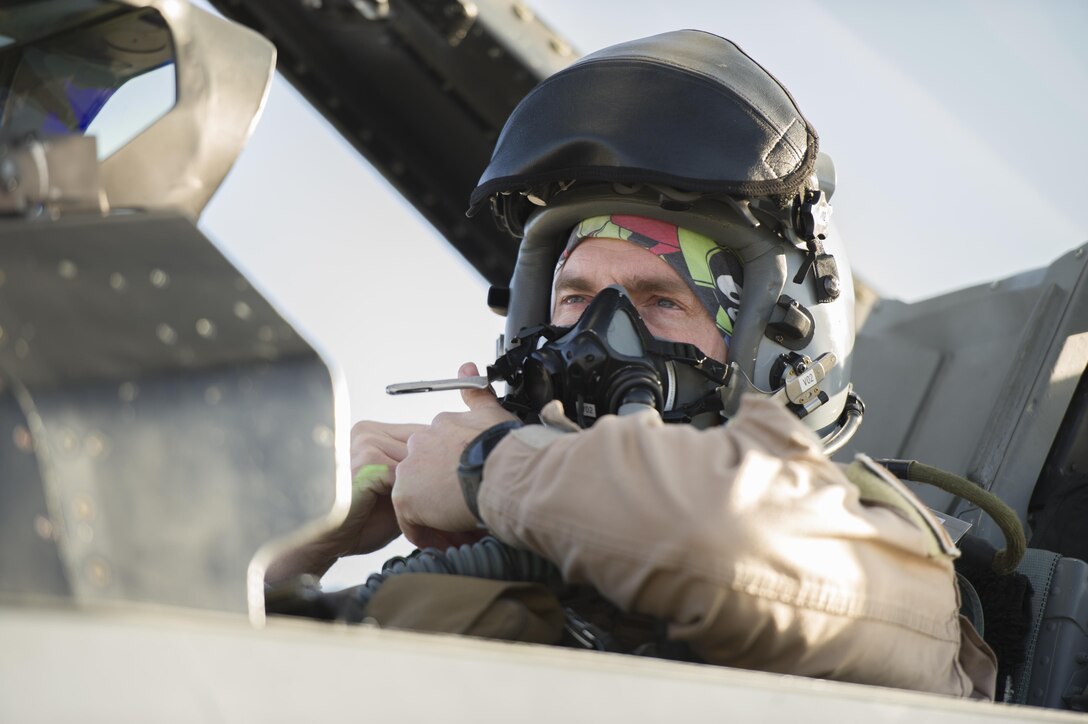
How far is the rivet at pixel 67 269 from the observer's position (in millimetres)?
810

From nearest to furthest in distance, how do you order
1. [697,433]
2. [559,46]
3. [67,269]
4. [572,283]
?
[67,269] < [697,433] < [572,283] < [559,46]

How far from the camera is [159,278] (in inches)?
33.3

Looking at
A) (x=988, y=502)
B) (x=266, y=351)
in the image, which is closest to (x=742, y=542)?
(x=266, y=351)

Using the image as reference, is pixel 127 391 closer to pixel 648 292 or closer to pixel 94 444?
pixel 94 444

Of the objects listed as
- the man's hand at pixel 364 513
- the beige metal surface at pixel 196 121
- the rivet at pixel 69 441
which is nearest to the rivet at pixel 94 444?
the rivet at pixel 69 441

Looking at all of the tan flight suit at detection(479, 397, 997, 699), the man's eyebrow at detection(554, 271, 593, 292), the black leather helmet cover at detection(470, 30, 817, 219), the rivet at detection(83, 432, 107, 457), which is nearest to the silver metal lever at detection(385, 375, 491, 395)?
the man's eyebrow at detection(554, 271, 593, 292)

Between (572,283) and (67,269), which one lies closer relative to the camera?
(67,269)

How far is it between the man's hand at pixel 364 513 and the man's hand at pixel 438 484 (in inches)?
5.8

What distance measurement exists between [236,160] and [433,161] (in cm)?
171

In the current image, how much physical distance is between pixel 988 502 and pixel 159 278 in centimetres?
126

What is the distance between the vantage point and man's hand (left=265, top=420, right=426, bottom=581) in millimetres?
1798

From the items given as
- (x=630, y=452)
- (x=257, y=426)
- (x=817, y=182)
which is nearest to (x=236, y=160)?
(x=257, y=426)

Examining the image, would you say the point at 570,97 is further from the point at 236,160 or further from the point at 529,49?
the point at 236,160

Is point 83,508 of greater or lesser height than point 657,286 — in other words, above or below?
below
